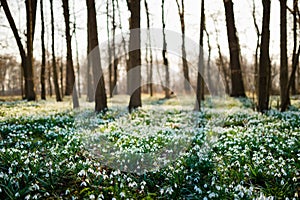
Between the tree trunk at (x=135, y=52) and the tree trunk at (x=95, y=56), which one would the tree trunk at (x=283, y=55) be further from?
the tree trunk at (x=95, y=56)

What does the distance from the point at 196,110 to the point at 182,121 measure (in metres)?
3.34

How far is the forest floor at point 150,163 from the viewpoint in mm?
4820

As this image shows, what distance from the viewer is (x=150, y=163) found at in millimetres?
6246

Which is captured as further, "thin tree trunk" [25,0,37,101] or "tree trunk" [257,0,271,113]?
"thin tree trunk" [25,0,37,101]

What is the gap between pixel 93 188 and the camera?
4.93m

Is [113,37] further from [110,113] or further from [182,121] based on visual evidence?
[182,121]

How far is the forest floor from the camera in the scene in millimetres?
4820

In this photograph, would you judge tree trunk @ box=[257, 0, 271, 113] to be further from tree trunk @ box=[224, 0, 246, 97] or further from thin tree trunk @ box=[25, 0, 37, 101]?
thin tree trunk @ box=[25, 0, 37, 101]

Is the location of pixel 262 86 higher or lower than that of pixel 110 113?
higher

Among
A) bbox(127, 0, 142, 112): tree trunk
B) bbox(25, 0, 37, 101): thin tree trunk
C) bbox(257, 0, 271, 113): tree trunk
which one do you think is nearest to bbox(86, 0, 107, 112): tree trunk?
bbox(127, 0, 142, 112): tree trunk

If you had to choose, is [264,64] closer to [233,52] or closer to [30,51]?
[233,52]

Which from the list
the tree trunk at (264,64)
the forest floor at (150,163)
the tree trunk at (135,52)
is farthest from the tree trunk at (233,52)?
the forest floor at (150,163)

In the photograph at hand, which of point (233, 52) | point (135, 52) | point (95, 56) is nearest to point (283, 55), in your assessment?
point (233, 52)

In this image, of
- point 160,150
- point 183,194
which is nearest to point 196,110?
point 160,150
